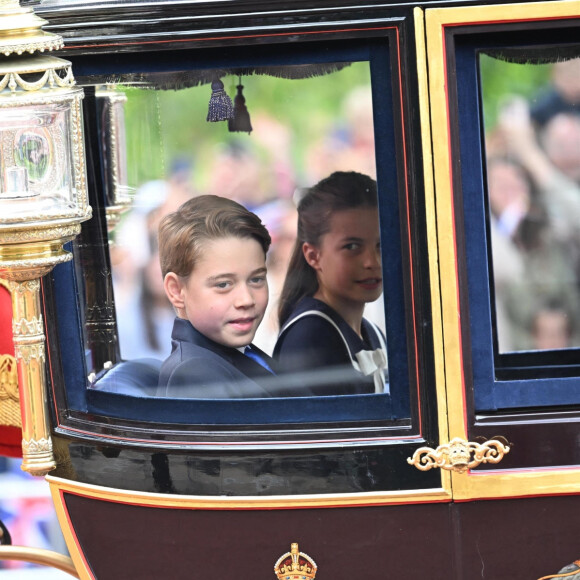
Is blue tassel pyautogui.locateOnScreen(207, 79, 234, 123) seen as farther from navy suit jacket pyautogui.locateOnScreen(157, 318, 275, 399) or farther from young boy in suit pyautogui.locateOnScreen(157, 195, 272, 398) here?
navy suit jacket pyautogui.locateOnScreen(157, 318, 275, 399)

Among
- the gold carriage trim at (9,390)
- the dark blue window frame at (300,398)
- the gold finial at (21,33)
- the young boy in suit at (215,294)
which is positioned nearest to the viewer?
the gold finial at (21,33)

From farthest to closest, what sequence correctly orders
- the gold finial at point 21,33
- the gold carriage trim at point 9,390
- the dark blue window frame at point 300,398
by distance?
1. the gold carriage trim at point 9,390
2. the dark blue window frame at point 300,398
3. the gold finial at point 21,33

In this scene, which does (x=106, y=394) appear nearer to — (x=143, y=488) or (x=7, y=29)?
(x=143, y=488)

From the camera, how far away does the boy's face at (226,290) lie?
7.22 feet

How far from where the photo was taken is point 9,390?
247 cm

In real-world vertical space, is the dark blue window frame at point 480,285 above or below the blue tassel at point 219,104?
below

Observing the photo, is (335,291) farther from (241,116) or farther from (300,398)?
(241,116)

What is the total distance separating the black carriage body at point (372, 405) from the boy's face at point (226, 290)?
0.15m

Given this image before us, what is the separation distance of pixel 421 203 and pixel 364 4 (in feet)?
1.23

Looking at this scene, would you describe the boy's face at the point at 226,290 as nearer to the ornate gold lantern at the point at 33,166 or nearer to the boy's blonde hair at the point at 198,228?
the boy's blonde hair at the point at 198,228

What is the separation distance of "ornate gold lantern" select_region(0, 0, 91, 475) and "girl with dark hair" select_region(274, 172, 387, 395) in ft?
1.39

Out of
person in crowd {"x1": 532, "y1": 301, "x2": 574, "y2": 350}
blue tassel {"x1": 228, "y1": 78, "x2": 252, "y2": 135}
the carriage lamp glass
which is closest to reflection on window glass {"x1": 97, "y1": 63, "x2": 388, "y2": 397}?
blue tassel {"x1": 228, "y1": 78, "x2": 252, "y2": 135}

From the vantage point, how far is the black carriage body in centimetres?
207

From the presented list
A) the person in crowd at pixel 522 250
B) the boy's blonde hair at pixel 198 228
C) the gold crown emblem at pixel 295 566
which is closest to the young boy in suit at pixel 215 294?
the boy's blonde hair at pixel 198 228
